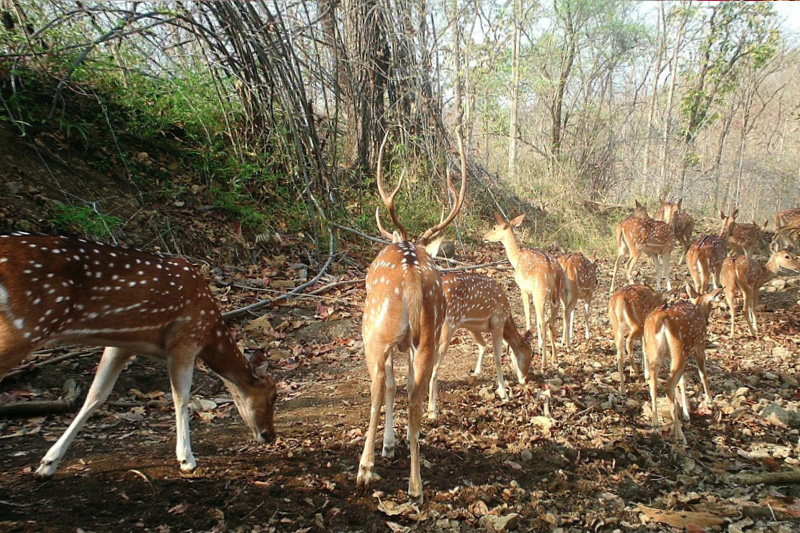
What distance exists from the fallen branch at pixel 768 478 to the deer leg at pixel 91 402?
5.23 meters

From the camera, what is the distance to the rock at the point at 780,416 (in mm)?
5505

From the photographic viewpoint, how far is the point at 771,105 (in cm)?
2920

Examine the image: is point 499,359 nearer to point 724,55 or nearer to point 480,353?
point 480,353

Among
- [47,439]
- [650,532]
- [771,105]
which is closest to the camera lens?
[650,532]

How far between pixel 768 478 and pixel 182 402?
4.95m

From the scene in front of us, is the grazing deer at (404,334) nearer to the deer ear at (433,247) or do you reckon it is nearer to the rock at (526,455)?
the deer ear at (433,247)

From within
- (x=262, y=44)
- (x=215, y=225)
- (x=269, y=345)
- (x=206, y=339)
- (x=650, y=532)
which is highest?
(x=262, y=44)

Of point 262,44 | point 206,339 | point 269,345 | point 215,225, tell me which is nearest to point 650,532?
point 206,339

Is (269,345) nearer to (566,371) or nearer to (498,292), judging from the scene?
(498,292)

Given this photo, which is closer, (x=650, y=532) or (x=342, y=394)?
(x=650, y=532)

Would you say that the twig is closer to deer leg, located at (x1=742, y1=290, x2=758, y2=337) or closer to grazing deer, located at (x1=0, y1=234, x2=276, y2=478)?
grazing deer, located at (x1=0, y1=234, x2=276, y2=478)

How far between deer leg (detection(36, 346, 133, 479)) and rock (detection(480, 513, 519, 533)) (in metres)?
2.89

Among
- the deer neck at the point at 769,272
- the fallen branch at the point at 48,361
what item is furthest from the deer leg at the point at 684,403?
the fallen branch at the point at 48,361

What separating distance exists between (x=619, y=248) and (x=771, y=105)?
2542cm
